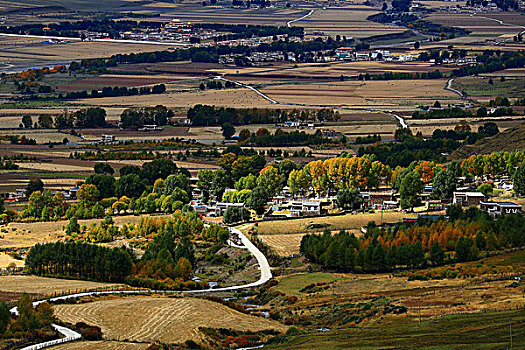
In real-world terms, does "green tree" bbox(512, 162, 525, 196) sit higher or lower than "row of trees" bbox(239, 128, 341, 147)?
higher

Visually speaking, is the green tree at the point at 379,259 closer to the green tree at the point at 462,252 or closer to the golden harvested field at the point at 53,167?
the green tree at the point at 462,252

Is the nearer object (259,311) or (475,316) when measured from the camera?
(475,316)

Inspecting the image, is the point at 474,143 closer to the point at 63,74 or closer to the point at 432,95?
the point at 432,95

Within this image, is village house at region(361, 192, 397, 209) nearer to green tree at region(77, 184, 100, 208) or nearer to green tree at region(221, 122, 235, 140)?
green tree at region(77, 184, 100, 208)

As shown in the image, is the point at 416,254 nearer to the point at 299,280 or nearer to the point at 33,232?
the point at 299,280

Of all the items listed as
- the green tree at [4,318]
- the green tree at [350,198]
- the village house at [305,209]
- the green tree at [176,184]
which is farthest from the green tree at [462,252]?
the green tree at [176,184]

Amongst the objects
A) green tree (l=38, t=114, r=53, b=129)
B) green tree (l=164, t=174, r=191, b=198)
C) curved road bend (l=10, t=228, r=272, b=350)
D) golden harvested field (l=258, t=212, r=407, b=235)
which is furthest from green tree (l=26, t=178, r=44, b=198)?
green tree (l=38, t=114, r=53, b=129)

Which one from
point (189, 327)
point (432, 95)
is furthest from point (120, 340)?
point (432, 95)
